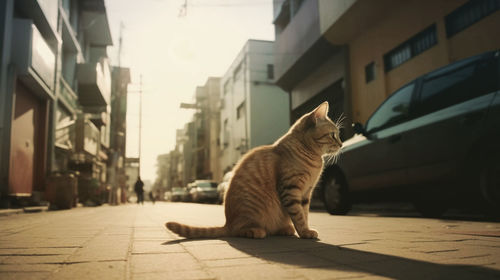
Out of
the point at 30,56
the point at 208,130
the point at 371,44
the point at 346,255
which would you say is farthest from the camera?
the point at 208,130

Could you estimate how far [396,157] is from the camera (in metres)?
5.20

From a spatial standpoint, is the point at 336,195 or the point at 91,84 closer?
the point at 336,195

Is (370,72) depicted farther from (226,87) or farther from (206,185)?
(226,87)

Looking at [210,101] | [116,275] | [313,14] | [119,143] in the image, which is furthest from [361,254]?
[210,101]

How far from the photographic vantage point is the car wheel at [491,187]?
3.98 m

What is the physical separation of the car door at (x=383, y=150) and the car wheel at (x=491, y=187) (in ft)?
3.59

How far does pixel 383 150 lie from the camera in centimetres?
547

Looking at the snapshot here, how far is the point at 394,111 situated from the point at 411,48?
6.77 metres

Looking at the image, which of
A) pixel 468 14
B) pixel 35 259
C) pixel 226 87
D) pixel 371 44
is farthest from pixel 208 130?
pixel 35 259

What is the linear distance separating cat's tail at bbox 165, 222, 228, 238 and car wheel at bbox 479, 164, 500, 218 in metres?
3.07

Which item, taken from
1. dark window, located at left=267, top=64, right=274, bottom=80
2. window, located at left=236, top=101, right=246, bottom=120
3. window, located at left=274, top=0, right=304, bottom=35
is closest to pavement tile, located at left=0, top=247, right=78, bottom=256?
window, located at left=274, top=0, right=304, bottom=35

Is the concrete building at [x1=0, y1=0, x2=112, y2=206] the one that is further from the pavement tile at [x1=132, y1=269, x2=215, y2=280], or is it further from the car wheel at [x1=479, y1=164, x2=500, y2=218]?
the car wheel at [x1=479, y1=164, x2=500, y2=218]

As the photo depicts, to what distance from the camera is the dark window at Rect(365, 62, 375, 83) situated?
13.1 m

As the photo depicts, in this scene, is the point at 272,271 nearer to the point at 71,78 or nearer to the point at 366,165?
the point at 366,165
